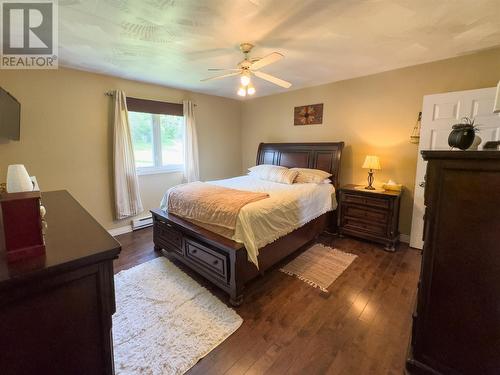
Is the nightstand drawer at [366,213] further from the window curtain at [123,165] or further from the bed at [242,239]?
the window curtain at [123,165]

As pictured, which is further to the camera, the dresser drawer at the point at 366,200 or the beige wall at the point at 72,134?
the dresser drawer at the point at 366,200

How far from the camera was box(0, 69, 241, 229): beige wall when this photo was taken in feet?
9.47

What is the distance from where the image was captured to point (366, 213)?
131 inches

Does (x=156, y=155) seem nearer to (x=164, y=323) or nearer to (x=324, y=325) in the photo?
(x=164, y=323)

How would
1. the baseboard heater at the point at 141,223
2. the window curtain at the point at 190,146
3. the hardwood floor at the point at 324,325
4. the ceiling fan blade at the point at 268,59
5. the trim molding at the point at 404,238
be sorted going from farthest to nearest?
1. the window curtain at the point at 190,146
2. the baseboard heater at the point at 141,223
3. the trim molding at the point at 404,238
4. the ceiling fan blade at the point at 268,59
5. the hardwood floor at the point at 324,325

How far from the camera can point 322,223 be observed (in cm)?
350

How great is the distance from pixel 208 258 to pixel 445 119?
324 cm

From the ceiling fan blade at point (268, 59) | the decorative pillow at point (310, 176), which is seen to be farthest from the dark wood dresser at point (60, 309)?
the decorative pillow at point (310, 176)

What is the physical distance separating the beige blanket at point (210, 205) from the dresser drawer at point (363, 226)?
1618 millimetres

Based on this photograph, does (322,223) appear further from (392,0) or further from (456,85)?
(392,0)

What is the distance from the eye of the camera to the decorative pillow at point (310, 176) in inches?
140

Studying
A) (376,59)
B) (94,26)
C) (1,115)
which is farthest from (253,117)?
(1,115)

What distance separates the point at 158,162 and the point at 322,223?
3076 mm

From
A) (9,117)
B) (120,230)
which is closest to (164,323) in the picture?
(120,230)
